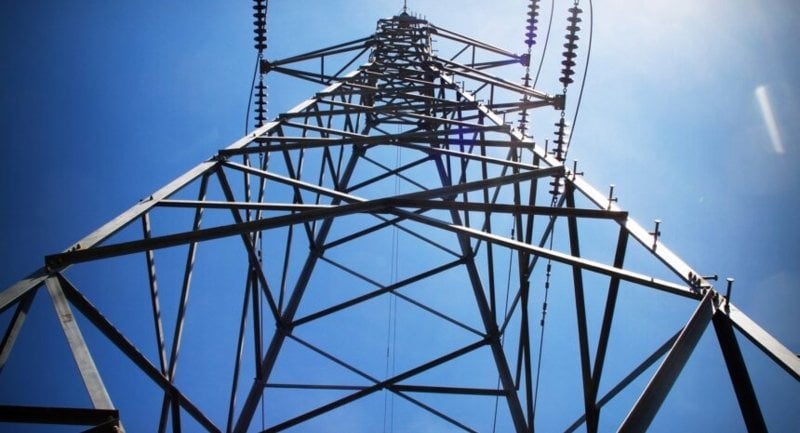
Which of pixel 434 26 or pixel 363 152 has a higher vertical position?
pixel 434 26

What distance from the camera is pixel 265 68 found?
13438mm

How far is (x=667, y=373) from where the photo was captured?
396cm

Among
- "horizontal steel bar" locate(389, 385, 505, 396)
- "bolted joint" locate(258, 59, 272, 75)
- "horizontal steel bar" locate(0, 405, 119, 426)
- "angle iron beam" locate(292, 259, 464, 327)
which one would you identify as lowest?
"horizontal steel bar" locate(0, 405, 119, 426)

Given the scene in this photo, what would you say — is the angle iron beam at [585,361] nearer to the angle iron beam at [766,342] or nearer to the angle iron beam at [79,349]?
the angle iron beam at [766,342]

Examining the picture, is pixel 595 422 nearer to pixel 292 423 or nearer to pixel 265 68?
pixel 292 423

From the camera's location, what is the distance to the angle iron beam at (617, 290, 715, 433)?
374cm

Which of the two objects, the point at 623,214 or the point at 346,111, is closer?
Result: the point at 623,214

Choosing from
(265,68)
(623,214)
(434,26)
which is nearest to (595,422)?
(623,214)

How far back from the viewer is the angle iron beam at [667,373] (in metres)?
3.74

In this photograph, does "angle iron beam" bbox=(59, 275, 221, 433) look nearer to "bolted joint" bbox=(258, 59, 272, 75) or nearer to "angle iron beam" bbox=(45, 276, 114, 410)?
"angle iron beam" bbox=(45, 276, 114, 410)

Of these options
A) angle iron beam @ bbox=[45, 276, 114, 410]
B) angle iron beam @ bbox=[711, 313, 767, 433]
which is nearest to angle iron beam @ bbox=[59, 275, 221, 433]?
angle iron beam @ bbox=[45, 276, 114, 410]

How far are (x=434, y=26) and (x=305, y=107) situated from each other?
7919mm

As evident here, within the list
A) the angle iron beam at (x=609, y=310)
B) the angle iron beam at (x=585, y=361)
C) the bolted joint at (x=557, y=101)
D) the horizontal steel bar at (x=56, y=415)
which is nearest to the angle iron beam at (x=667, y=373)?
the angle iron beam at (x=609, y=310)

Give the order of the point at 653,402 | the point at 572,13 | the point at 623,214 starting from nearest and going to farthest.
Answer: the point at 653,402
the point at 623,214
the point at 572,13
